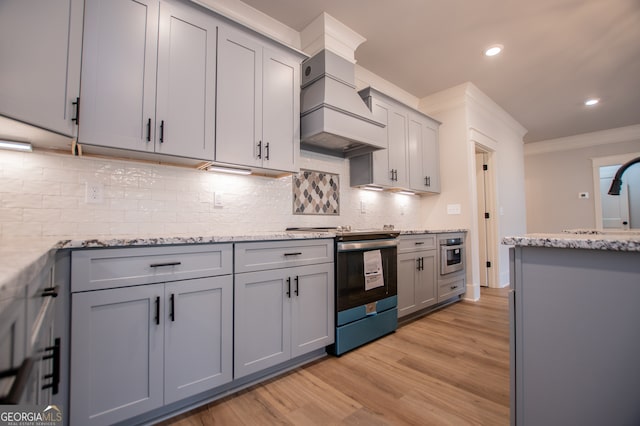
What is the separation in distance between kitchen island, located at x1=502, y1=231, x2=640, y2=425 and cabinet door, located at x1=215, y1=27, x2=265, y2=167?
1.73m

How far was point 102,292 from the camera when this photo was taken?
1294 mm

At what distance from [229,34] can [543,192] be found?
743 centimetres

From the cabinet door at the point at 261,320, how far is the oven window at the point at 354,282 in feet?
1.54

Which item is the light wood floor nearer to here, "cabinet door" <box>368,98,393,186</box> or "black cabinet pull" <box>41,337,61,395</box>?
"black cabinet pull" <box>41,337,61,395</box>

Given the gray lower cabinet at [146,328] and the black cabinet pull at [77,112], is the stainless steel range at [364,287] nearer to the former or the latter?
the gray lower cabinet at [146,328]

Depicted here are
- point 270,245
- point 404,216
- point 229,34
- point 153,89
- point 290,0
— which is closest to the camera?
point 153,89

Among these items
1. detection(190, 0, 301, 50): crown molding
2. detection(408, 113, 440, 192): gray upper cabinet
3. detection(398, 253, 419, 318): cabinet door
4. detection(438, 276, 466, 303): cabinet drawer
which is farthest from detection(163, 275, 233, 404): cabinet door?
detection(408, 113, 440, 192): gray upper cabinet

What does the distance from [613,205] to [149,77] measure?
8.47 meters

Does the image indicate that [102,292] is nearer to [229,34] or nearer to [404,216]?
[229,34]

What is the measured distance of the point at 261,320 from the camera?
1793mm

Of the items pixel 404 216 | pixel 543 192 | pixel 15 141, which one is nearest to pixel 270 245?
pixel 15 141

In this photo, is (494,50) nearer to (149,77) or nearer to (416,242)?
(416,242)

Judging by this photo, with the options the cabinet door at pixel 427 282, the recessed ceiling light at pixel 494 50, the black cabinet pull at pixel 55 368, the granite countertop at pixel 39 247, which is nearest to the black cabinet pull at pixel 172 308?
the granite countertop at pixel 39 247

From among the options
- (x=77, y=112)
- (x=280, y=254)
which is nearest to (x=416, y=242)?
(x=280, y=254)
